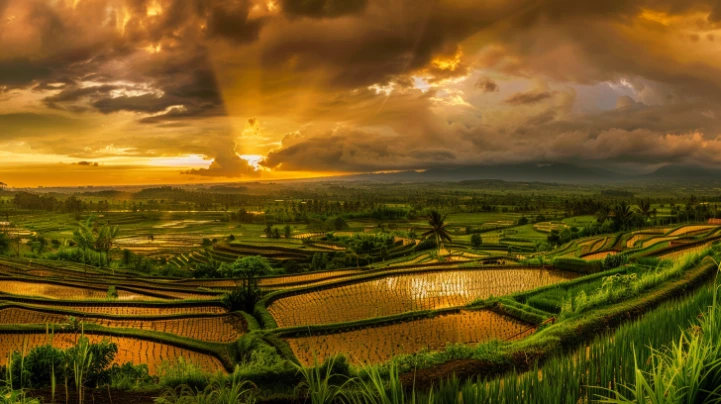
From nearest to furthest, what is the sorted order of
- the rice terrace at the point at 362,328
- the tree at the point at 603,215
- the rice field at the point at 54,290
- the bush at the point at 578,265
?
1. the rice terrace at the point at 362,328
2. the bush at the point at 578,265
3. the rice field at the point at 54,290
4. the tree at the point at 603,215

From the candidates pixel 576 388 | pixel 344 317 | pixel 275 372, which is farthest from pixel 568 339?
pixel 344 317

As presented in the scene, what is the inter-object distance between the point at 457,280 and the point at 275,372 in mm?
17586

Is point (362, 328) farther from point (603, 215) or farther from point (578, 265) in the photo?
point (603, 215)

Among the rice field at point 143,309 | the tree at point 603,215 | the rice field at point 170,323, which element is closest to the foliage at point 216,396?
the rice field at point 170,323

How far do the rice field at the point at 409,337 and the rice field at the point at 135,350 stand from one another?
2666mm

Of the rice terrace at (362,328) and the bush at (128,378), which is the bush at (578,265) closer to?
the rice terrace at (362,328)

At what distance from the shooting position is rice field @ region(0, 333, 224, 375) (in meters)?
11.7

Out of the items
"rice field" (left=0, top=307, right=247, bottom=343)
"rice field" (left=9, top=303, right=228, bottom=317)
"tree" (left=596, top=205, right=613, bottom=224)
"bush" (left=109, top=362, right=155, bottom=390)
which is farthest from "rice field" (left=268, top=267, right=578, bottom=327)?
"tree" (left=596, top=205, right=613, bottom=224)

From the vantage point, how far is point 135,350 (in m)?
12.6

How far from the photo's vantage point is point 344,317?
16.7 meters

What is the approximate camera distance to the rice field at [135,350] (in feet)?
38.2

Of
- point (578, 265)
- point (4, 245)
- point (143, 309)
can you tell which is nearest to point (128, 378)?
point (143, 309)

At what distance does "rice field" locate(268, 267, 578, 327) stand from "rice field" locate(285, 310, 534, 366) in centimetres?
279

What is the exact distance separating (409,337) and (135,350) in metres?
8.76
